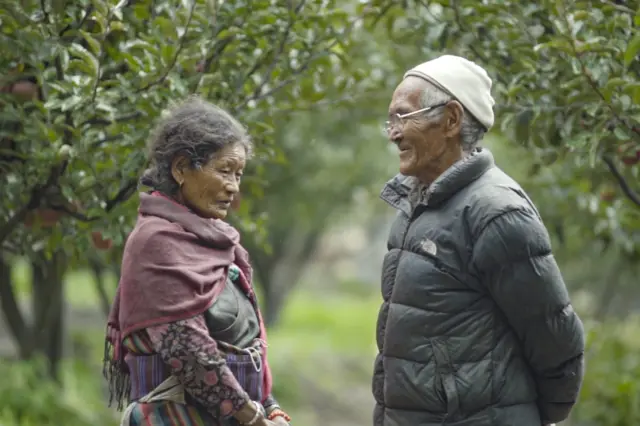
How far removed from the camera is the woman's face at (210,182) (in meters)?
3.61

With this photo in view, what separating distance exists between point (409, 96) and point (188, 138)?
0.73 m

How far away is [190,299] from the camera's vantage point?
343cm

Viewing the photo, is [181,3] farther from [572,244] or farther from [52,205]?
[572,244]

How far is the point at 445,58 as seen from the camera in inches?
143

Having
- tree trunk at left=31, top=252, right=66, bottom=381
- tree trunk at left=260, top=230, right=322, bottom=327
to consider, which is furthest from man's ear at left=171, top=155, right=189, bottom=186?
tree trunk at left=260, top=230, right=322, bottom=327

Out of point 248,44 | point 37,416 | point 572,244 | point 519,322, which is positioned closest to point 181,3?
point 248,44

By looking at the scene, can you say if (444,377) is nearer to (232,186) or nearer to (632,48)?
(232,186)

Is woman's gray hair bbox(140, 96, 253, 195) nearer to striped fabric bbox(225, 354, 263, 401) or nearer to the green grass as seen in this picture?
striped fabric bbox(225, 354, 263, 401)

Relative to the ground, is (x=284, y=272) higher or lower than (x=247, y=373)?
lower

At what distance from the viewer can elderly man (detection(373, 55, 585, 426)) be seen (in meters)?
3.44

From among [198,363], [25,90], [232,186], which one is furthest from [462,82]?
[25,90]

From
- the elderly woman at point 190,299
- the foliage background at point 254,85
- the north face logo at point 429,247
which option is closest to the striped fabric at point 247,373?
the elderly woman at point 190,299

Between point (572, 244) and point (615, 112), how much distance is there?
6835 mm

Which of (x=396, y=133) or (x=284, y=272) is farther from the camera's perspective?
(x=284, y=272)
